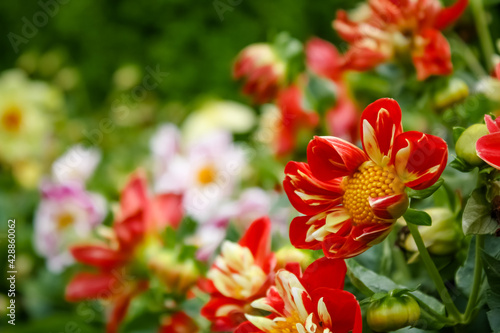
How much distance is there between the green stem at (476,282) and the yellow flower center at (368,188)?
0.06 metres

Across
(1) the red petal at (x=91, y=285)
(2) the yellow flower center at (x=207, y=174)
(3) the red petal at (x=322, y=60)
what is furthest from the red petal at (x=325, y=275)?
(2) the yellow flower center at (x=207, y=174)

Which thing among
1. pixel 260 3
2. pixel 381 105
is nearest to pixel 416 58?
pixel 381 105

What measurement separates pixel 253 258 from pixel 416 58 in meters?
0.21

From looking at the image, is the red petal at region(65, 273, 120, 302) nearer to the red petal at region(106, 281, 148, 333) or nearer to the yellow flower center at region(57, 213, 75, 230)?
the red petal at region(106, 281, 148, 333)

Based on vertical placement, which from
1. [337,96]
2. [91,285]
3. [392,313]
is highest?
[392,313]

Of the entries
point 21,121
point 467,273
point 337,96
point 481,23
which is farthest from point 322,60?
point 21,121

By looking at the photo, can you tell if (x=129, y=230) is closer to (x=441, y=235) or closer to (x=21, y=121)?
(x=441, y=235)

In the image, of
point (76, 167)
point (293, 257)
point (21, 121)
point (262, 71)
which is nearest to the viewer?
point (293, 257)

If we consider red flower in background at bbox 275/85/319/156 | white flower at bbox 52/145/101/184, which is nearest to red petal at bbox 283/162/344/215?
red flower in background at bbox 275/85/319/156

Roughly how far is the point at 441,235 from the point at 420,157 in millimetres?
85

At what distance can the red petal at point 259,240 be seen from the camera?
39cm

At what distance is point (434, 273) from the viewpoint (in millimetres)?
310

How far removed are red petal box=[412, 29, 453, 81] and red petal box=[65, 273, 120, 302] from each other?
35 centimetres

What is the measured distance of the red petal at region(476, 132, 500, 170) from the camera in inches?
10.8
